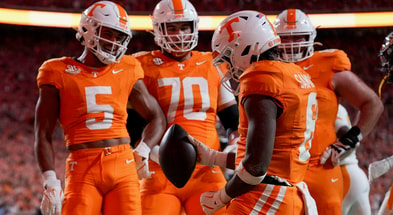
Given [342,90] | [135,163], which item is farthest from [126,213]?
[342,90]

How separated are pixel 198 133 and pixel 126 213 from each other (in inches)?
27.4

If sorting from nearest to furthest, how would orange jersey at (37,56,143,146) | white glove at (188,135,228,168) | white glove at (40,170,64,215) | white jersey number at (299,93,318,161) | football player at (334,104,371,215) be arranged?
white jersey number at (299,93,318,161)
white glove at (188,135,228,168)
white glove at (40,170,64,215)
orange jersey at (37,56,143,146)
football player at (334,104,371,215)

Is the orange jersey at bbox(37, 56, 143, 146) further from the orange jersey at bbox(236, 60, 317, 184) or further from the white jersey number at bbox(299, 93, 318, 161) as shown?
the white jersey number at bbox(299, 93, 318, 161)

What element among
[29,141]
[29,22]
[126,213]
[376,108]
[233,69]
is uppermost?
[233,69]

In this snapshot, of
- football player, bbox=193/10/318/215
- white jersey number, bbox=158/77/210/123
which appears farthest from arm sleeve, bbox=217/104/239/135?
football player, bbox=193/10/318/215

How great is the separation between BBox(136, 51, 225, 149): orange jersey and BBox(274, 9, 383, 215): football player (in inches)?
21.2

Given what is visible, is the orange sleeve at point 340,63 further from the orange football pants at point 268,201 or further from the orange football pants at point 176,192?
the orange football pants at point 268,201

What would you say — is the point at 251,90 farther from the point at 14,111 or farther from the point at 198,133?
the point at 14,111

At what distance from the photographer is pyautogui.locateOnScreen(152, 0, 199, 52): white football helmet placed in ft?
11.7

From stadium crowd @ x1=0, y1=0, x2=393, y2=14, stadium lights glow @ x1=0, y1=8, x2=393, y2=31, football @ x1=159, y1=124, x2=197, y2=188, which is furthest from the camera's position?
stadium crowd @ x1=0, y1=0, x2=393, y2=14

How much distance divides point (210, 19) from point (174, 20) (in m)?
8.76

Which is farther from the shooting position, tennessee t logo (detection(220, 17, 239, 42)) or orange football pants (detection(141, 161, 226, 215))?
orange football pants (detection(141, 161, 226, 215))

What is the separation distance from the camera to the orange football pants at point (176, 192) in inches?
129

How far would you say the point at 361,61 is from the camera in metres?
13.3
